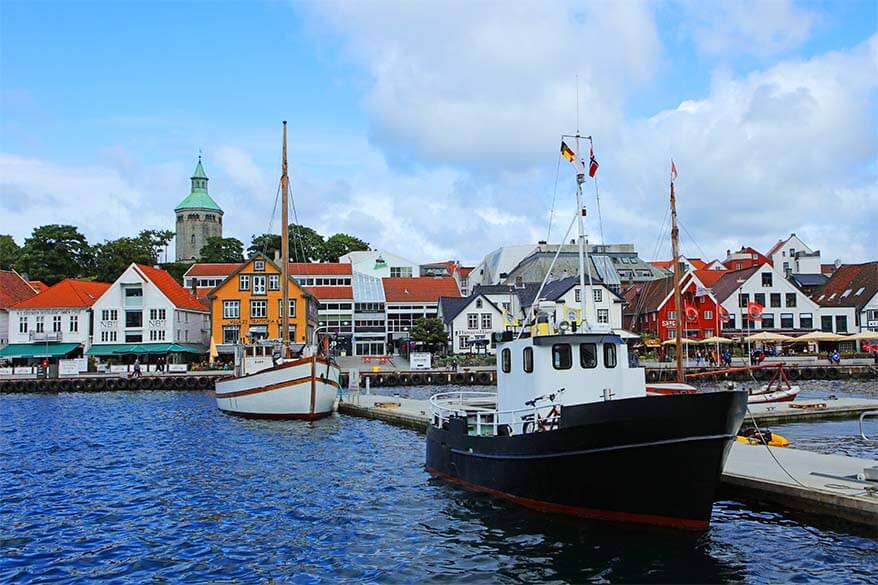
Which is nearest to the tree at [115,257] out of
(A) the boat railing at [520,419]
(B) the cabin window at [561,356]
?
(A) the boat railing at [520,419]

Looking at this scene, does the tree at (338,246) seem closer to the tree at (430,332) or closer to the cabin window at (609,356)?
the tree at (430,332)

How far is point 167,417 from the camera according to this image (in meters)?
36.6

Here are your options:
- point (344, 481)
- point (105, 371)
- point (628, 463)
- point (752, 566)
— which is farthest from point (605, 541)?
point (105, 371)

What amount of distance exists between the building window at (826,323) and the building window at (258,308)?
5522cm

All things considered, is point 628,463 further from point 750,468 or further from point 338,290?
point 338,290

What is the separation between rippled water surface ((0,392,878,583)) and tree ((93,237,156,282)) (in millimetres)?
80206

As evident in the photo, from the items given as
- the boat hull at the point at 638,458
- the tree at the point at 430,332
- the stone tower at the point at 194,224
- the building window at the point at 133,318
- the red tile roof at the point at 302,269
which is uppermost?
the stone tower at the point at 194,224

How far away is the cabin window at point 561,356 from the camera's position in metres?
17.2

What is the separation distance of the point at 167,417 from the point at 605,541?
2840cm

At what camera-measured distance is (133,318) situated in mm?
70875

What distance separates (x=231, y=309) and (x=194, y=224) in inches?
3219

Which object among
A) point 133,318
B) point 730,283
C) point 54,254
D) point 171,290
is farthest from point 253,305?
point 730,283

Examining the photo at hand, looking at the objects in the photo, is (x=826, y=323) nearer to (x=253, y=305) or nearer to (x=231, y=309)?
(x=253, y=305)

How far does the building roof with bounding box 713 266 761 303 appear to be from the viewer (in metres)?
75.8
